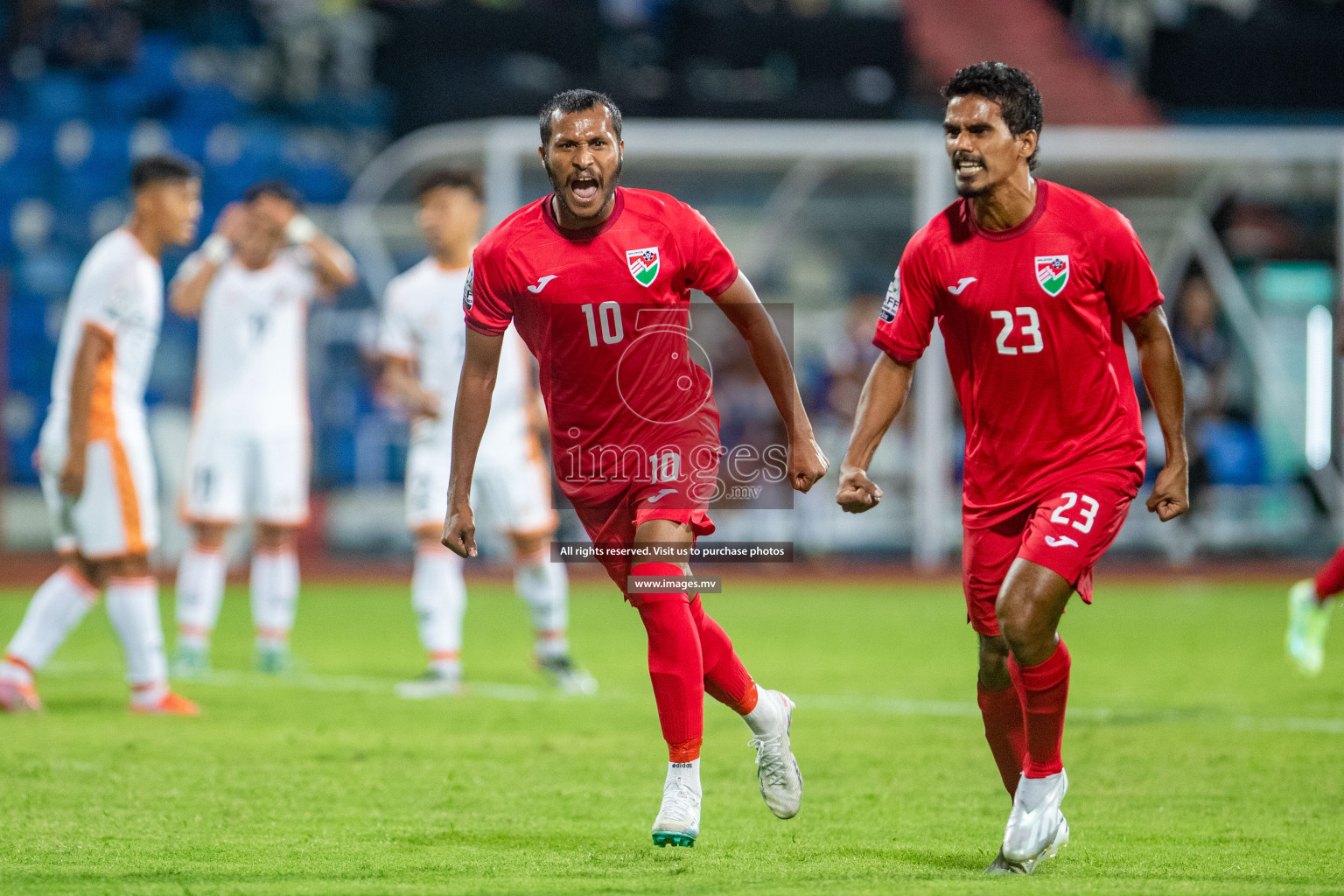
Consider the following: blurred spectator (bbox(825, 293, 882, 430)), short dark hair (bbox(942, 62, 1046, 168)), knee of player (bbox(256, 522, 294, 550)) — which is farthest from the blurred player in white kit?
blurred spectator (bbox(825, 293, 882, 430))

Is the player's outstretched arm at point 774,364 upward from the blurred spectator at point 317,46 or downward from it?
downward

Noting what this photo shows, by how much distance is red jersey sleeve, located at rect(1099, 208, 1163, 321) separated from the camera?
4742 mm

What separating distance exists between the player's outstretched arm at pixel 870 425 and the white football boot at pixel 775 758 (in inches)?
30.5

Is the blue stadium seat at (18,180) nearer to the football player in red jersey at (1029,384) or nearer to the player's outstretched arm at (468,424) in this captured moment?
the player's outstretched arm at (468,424)

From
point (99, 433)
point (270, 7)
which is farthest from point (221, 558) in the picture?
point (270, 7)

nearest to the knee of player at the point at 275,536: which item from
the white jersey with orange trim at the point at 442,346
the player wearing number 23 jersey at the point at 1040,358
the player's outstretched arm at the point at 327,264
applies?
the white jersey with orange trim at the point at 442,346

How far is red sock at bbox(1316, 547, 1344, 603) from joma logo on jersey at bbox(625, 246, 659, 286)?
4973 mm

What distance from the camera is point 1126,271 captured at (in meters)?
4.75

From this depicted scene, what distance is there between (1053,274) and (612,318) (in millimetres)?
1337

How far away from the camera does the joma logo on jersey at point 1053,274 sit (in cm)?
474

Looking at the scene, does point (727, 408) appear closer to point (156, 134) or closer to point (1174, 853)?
point (156, 134)

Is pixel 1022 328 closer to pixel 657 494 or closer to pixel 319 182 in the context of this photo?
pixel 657 494

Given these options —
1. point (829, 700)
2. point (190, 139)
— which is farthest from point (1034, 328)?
point (190, 139)

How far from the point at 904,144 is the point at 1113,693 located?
8112 mm
